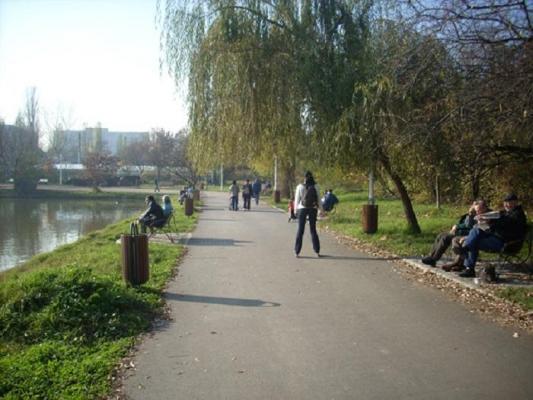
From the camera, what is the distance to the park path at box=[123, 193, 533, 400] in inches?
177

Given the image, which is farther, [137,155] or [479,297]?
[137,155]

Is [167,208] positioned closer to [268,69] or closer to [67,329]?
[268,69]

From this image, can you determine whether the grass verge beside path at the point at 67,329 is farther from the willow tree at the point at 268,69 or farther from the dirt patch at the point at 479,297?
the willow tree at the point at 268,69

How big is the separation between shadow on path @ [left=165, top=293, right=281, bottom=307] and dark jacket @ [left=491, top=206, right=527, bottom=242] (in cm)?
359

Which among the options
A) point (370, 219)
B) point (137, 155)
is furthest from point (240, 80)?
point (137, 155)

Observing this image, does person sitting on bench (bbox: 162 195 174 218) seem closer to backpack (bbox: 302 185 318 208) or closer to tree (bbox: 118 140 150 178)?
backpack (bbox: 302 185 318 208)

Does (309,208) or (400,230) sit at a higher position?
(309,208)

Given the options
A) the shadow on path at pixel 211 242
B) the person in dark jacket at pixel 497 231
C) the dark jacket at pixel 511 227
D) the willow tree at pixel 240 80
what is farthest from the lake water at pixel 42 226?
the dark jacket at pixel 511 227

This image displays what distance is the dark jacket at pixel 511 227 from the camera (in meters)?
8.25

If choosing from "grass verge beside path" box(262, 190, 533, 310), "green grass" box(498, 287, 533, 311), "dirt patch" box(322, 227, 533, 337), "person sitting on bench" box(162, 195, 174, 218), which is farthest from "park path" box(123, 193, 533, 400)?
"person sitting on bench" box(162, 195, 174, 218)

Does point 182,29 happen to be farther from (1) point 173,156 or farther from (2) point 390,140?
(1) point 173,156

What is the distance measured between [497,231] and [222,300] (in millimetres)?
4235

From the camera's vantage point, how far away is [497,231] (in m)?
8.30

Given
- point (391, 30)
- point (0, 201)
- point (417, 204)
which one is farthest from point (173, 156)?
point (391, 30)
